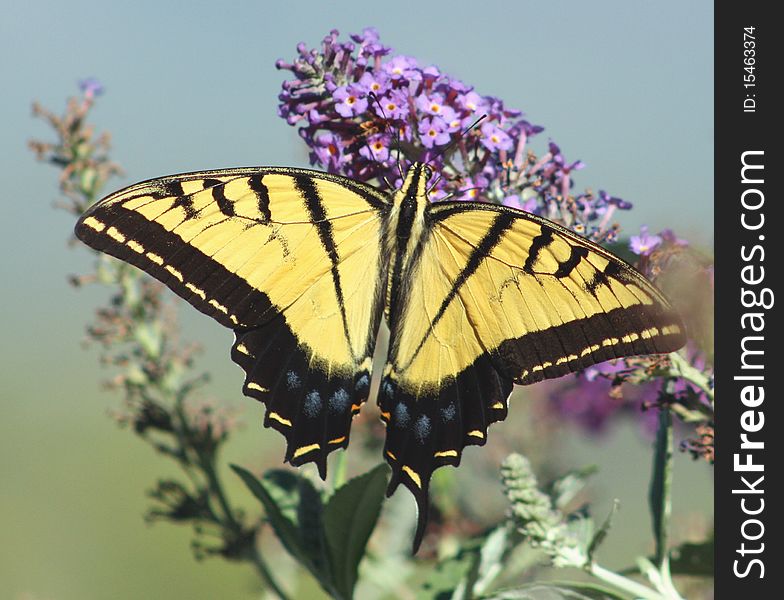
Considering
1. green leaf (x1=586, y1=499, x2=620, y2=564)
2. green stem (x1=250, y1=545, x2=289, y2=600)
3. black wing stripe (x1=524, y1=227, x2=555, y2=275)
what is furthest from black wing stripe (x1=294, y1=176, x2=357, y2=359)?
green leaf (x1=586, y1=499, x2=620, y2=564)

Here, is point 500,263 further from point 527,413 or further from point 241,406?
point 527,413

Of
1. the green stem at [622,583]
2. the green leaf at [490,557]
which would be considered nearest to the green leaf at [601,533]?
the green stem at [622,583]


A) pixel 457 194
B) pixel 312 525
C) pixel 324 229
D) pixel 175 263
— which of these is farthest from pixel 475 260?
pixel 312 525

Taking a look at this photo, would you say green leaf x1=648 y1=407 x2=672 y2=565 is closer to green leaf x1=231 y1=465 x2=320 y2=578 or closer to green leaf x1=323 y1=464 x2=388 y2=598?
green leaf x1=323 y1=464 x2=388 y2=598

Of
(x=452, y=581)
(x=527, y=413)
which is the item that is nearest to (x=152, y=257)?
(x=452, y=581)

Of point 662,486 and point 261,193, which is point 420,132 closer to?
point 261,193
